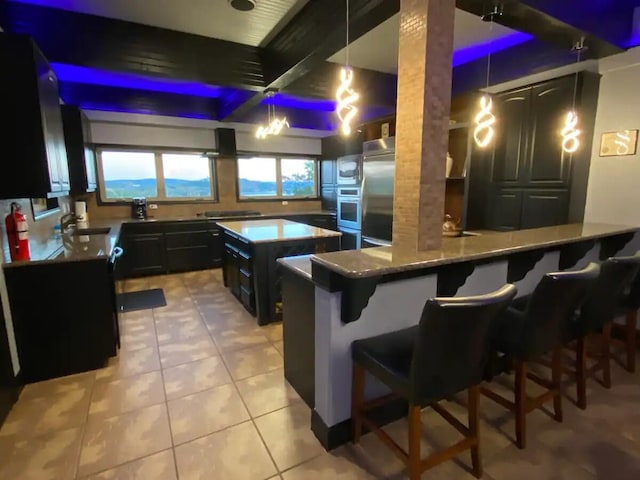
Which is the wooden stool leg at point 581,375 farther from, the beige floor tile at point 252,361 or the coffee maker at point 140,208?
the coffee maker at point 140,208

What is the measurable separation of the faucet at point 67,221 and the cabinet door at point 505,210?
16.0 feet

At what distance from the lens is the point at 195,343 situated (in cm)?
293

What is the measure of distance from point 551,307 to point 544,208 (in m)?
1.96

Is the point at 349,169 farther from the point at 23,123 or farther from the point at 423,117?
the point at 23,123

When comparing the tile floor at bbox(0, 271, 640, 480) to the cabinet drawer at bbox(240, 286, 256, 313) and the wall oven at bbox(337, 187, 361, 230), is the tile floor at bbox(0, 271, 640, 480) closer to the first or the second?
the cabinet drawer at bbox(240, 286, 256, 313)

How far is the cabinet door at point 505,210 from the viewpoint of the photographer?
3389 mm

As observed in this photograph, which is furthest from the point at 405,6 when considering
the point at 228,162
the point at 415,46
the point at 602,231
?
the point at 228,162

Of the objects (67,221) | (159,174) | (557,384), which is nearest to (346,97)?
(557,384)

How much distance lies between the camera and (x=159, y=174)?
5.48 meters

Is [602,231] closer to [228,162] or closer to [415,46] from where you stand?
[415,46]

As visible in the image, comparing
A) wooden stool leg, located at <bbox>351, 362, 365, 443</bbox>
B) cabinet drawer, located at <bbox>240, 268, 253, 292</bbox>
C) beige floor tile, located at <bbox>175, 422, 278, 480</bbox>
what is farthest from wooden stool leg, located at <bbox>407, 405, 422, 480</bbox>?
cabinet drawer, located at <bbox>240, 268, 253, 292</bbox>

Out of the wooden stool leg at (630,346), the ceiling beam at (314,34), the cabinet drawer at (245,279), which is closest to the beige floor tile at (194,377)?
the cabinet drawer at (245,279)

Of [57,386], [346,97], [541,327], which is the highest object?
[346,97]

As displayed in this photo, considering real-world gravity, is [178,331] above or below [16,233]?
below
